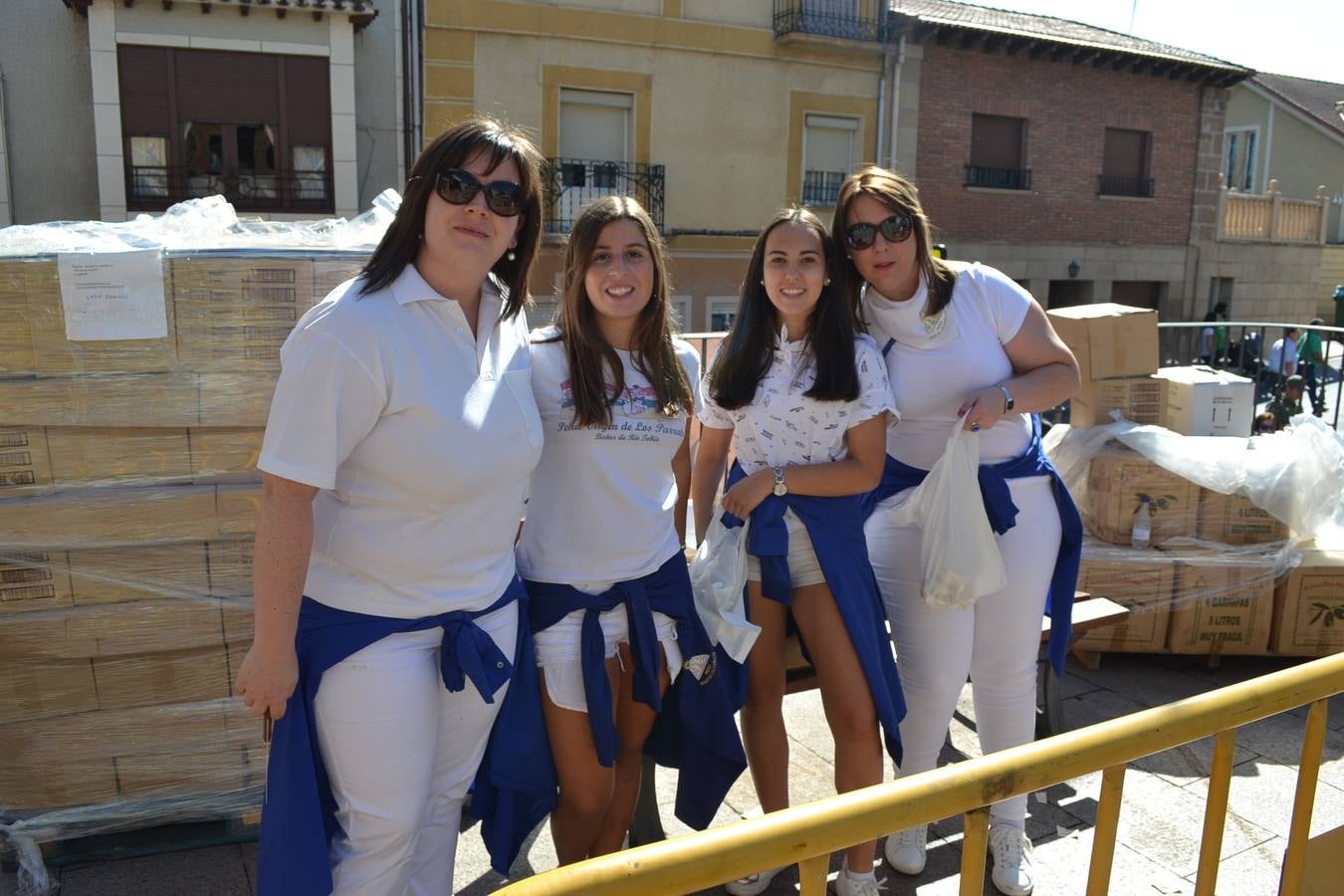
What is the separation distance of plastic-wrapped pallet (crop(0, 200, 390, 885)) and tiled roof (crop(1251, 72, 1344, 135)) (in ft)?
95.3

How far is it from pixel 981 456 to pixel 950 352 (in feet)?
1.02

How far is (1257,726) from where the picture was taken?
3.87 metres

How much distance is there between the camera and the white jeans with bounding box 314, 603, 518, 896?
1816mm

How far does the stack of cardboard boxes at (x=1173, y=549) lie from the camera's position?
4.43 metres

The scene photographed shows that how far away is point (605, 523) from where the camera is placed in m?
2.16

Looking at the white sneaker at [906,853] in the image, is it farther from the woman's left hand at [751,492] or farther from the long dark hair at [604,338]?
the long dark hair at [604,338]

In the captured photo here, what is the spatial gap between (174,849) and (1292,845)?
286cm

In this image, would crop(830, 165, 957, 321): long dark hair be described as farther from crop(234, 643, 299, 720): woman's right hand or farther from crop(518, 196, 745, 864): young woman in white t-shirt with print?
crop(234, 643, 299, 720): woman's right hand

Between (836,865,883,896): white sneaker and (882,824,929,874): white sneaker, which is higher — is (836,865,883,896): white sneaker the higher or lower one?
the higher one

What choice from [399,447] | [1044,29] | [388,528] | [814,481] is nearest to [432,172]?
[399,447]

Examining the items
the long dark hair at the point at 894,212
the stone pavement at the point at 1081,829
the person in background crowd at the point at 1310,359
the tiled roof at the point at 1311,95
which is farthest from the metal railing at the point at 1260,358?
the tiled roof at the point at 1311,95

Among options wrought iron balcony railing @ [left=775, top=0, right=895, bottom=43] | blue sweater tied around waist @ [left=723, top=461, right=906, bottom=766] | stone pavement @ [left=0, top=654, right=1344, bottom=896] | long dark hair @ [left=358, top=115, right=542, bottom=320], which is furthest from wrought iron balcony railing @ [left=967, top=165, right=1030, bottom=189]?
long dark hair @ [left=358, top=115, right=542, bottom=320]

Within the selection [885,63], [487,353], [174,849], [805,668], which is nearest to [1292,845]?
[805,668]

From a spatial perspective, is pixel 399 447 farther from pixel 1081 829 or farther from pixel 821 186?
pixel 821 186
